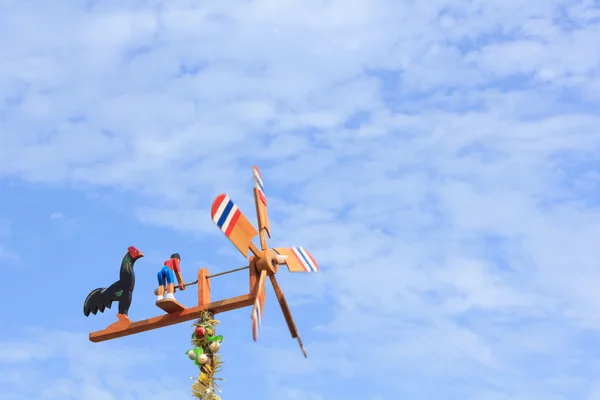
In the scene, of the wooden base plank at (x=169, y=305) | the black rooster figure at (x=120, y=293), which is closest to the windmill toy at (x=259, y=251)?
the wooden base plank at (x=169, y=305)

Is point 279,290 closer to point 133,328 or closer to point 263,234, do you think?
point 263,234

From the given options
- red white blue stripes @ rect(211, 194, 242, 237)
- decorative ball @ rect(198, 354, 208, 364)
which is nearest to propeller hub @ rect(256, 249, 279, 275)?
red white blue stripes @ rect(211, 194, 242, 237)

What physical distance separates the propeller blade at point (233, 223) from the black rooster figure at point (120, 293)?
7.05 feet

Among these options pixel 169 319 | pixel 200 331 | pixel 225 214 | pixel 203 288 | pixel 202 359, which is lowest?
pixel 202 359

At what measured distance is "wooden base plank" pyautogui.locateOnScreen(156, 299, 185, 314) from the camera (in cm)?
1830

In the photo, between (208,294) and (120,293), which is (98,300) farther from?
(208,294)

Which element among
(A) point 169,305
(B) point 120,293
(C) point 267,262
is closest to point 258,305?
(C) point 267,262

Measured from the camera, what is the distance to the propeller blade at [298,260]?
18969 mm

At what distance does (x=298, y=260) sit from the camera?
19.2 meters

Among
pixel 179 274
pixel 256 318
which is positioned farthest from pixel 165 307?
pixel 256 318

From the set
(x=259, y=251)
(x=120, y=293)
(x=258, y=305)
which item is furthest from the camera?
(x=120, y=293)

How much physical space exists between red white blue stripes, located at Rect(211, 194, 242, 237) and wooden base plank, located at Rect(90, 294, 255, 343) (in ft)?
3.84

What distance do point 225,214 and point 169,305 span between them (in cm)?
189

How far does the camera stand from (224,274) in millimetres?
18516
